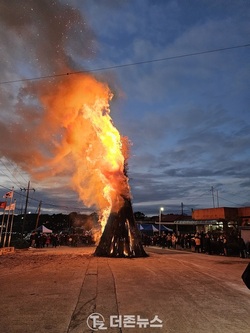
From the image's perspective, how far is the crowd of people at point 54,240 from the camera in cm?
3322

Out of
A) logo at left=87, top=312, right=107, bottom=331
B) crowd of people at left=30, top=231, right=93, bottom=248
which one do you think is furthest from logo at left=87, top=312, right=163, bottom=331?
crowd of people at left=30, top=231, right=93, bottom=248

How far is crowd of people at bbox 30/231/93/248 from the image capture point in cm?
3322

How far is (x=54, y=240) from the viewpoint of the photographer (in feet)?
118

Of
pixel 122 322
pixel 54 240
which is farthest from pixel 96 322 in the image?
pixel 54 240

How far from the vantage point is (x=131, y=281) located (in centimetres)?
1051

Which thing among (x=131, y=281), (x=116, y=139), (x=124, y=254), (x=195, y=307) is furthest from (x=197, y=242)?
(x=195, y=307)

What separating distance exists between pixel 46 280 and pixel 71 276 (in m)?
1.15

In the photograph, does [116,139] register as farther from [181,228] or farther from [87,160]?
[181,228]

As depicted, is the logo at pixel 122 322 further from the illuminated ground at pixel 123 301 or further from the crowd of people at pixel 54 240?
the crowd of people at pixel 54 240

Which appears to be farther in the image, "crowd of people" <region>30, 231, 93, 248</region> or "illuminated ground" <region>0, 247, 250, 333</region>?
"crowd of people" <region>30, 231, 93, 248</region>

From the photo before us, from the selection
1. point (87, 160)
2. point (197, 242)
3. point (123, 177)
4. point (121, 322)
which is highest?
point (87, 160)

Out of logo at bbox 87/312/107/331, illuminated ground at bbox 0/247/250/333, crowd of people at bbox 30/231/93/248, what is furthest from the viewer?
crowd of people at bbox 30/231/93/248

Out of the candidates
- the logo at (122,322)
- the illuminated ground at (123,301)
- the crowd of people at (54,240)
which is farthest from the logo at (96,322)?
the crowd of people at (54,240)

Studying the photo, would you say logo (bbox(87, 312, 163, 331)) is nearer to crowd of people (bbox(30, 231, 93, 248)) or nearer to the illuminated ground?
the illuminated ground
